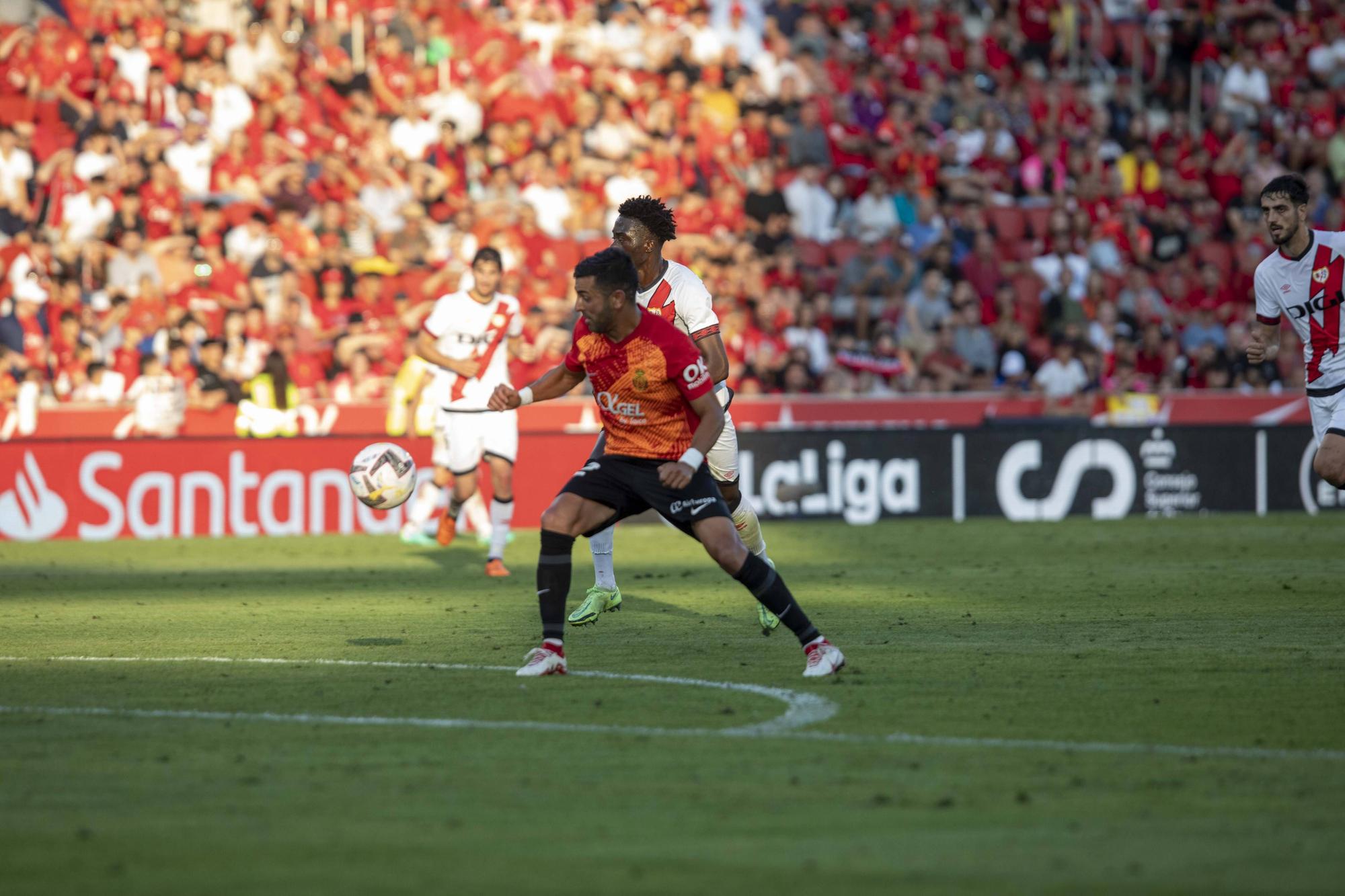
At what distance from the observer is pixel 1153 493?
72.8 ft

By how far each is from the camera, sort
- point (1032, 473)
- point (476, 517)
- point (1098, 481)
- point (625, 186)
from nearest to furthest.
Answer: point (476, 517)
point (1032, 473)
point (1098, 481)
point (625, 186)

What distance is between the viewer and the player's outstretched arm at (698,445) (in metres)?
8.23

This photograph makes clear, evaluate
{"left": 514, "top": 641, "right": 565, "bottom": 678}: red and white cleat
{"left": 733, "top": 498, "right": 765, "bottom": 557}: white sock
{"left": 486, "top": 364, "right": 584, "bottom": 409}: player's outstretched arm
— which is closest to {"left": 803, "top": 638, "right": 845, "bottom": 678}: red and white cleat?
{"left": 514, "top": 641, "right": 565, "bottom": 678}: red and white cleat

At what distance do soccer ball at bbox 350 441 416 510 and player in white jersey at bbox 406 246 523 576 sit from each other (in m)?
2.78

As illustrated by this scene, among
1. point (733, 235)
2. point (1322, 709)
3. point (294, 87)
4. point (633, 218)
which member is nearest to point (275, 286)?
point (294, 87)

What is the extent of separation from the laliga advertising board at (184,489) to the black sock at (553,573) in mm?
11259

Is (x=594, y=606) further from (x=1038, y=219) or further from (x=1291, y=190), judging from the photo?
(x=1038, y=219)

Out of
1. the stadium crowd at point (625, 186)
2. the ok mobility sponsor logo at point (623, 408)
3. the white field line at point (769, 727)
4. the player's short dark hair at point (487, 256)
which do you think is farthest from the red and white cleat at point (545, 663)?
the stadium crowd at point (625, 186)

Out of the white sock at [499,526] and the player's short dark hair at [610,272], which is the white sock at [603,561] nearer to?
the player's short dark hair at [610,272]

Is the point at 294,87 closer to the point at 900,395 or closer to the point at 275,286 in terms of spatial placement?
the point at 275,286

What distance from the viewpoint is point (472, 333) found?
617 inches

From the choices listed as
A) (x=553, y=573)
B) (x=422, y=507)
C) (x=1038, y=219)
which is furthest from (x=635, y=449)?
(x=1038, y=219)

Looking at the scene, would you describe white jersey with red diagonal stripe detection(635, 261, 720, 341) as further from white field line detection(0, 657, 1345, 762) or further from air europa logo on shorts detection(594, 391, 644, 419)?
white field line detection(0, 657, 1345, 762)

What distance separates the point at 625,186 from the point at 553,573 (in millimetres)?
16252
